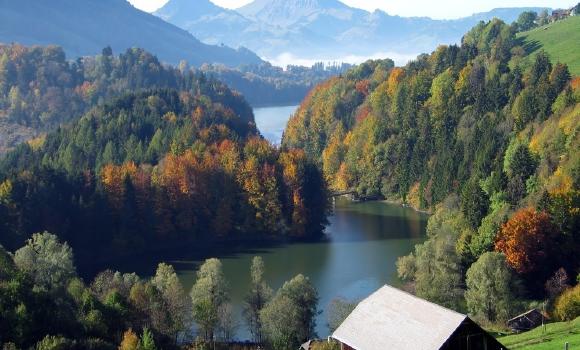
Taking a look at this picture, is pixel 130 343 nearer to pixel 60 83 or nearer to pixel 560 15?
pixel 60 83

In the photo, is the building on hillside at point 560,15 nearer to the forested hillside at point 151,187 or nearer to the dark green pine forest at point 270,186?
the dark green pine forest at point 270,186

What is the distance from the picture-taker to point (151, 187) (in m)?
83.7

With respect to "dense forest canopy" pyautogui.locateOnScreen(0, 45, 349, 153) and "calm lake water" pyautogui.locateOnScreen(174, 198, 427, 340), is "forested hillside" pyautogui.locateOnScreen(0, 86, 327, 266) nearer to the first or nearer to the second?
"calm lake water" pyautogui.locateOnScreen(174, 198, 427, 340)

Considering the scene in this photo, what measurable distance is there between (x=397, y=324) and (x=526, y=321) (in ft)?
66.6

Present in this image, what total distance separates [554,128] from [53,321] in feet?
184

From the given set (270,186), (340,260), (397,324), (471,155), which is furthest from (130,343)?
(471,155)

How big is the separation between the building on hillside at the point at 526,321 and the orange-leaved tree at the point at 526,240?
8.87 meters

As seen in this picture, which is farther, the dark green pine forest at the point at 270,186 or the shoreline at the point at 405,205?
the shoreline at the point at 405,205

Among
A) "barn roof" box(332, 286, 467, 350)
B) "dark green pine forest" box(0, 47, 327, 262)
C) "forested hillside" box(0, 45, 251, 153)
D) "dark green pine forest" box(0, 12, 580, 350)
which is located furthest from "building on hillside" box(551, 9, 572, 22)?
"barn roof" box(332, 286, 467, 350)

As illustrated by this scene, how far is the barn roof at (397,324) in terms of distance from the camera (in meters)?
28.0

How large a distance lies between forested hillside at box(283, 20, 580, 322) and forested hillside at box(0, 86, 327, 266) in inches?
665

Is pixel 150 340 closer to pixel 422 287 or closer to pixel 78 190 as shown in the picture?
pixel 422 287

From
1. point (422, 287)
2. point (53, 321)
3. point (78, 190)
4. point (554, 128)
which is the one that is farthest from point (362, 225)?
point (53, 321)

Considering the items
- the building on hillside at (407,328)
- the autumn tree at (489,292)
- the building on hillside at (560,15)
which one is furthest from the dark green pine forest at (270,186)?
the building on hillside at (560,15)
